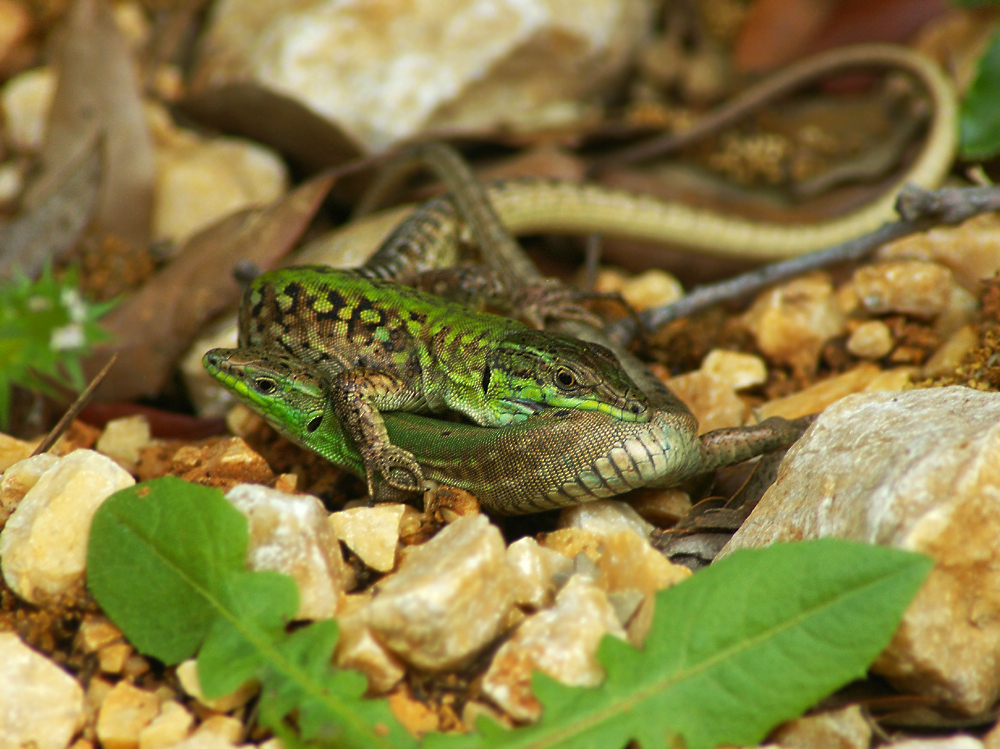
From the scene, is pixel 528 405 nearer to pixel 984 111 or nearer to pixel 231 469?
pixel 231 469

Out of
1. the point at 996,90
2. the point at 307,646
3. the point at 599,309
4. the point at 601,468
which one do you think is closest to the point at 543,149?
the point at 599,309

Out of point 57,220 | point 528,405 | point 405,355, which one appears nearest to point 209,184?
point 57,220

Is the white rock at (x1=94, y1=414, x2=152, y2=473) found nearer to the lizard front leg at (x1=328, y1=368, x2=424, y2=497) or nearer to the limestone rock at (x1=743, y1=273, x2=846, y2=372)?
the lizard front leg at (x1=328, y1=368, x2=424, y2=497)

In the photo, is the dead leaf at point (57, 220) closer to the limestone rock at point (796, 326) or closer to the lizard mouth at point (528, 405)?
the lizard mouth at point (528, 405)

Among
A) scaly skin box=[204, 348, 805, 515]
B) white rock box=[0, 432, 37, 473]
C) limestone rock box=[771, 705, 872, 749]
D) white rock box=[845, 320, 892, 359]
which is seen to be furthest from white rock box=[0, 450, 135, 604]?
white rock box=[845, 320, 892, 359]

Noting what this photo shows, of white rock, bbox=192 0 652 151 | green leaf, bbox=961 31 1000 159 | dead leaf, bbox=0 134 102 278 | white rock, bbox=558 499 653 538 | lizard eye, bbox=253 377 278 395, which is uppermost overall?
Result: white rock, bbox=192 0 652 151

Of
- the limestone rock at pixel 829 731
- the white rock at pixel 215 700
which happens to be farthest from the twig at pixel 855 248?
the white rock at pixel 215 700

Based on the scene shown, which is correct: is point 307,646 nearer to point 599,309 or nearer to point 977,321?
point 599,309
